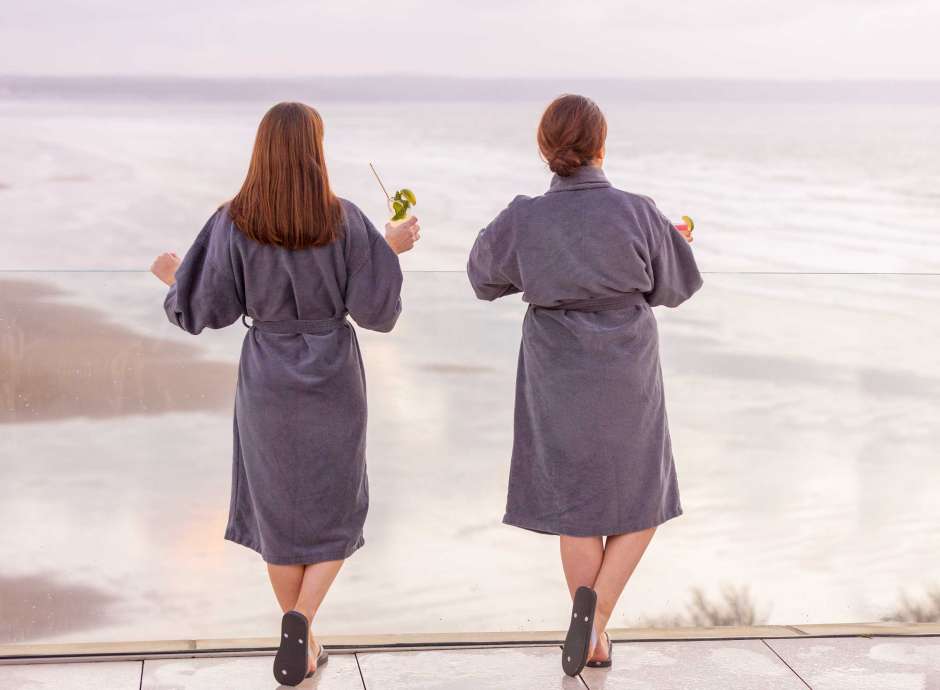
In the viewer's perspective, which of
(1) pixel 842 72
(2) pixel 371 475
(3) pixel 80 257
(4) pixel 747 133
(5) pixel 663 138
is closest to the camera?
(2) pixel 371 475

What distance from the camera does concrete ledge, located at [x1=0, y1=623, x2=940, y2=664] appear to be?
7.77 feet

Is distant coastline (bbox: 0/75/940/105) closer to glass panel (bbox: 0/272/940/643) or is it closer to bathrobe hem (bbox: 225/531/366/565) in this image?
glass panel (bbox: 0/272/940/643)

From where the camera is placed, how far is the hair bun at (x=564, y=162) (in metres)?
2.23

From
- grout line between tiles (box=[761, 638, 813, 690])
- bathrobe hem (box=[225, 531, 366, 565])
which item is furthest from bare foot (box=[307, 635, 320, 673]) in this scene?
grout line between tiles (box=[761, 638, 813, 690])

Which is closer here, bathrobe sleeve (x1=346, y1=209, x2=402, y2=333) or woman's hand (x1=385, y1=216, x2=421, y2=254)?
bathrobe sleeve (x1=346, y1=209, x2=402, y2=333)

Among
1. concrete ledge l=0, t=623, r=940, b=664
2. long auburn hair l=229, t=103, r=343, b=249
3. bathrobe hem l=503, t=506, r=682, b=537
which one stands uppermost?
long auburn hair l=229, t=103, r=343, b=249

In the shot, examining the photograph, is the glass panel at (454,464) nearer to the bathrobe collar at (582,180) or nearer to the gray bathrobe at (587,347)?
the gray bathrobe at (587,347)

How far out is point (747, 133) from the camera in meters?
19.8

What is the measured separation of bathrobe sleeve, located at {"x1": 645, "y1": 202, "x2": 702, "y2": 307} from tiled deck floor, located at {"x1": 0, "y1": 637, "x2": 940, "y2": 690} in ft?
2.17

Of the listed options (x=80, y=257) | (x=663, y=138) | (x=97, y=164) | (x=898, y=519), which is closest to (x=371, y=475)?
(x=898, y=519)

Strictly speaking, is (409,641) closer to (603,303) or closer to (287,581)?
(287,581)

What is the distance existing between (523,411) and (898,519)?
46.8 inches

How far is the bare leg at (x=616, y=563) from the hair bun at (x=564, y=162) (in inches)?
25.6

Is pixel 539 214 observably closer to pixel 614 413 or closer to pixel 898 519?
pixel 614 413
